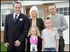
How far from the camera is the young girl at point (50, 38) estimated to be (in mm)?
7656

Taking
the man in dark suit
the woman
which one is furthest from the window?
the man in dark suit

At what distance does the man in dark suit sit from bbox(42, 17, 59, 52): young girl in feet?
2.00

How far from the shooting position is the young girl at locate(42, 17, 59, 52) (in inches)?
301

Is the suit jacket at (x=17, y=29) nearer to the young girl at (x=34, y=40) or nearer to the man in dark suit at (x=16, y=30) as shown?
the man in dark suit at (x=16, y=30)

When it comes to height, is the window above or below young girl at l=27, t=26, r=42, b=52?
above

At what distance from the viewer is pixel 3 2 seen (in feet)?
92.9

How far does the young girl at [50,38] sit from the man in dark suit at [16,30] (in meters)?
0.61

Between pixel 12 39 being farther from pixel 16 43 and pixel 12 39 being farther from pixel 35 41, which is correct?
pixel 35 41

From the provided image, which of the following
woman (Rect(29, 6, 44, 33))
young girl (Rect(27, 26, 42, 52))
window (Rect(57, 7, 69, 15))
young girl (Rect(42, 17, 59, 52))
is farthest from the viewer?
window (Rect(57, 7, 69, 15))

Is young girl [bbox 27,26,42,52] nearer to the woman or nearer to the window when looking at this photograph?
the woman

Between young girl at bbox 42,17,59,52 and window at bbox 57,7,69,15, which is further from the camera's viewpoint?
window at bbox 57,7,69,15

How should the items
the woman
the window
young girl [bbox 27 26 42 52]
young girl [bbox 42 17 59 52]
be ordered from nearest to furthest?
young girl [bbox 42 17 59 52] → the woman → young girl [bbox 27 26 42 52] → the window

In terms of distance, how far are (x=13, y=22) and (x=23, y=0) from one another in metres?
18.6

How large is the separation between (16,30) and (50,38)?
39.3 inches
